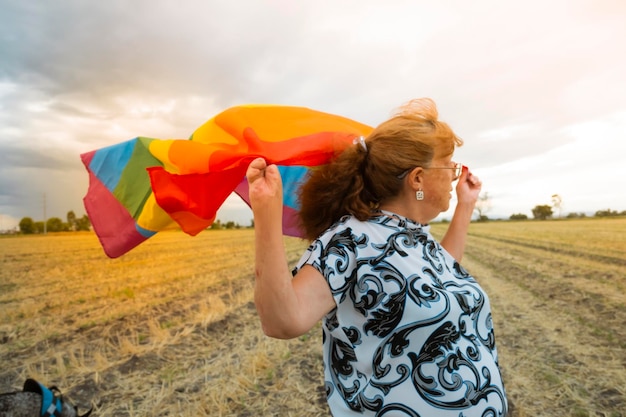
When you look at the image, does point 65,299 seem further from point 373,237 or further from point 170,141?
point 373,237

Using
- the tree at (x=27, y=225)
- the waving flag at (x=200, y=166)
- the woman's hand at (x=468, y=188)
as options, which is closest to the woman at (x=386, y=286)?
the waving flag at (x=200, y=166)

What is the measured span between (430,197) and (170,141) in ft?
4.57

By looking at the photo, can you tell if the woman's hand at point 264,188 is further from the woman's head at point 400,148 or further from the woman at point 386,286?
the woman's head at point 400,148

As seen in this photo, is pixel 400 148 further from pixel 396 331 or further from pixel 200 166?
pixel 200 166

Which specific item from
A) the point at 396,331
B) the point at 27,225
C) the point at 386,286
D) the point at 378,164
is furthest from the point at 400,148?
the point at 27,225

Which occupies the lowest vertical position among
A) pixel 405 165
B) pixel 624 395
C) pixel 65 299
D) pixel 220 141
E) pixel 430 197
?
pixel 624 395

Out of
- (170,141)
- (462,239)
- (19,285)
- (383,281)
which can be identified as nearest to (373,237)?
(383,281)

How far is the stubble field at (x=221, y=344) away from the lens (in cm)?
358

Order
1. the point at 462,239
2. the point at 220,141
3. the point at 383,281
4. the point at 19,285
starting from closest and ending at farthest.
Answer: the point at 383,281
the point at 220,141
the point at 462,239
the point at 19,285

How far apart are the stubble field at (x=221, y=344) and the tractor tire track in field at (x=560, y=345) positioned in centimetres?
1

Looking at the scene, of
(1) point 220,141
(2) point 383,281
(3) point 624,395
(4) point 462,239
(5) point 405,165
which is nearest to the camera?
(2) point 383,281

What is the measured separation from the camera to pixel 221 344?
4969mm

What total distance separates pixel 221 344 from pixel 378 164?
4013mm

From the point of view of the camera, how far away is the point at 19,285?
8.55 metres
